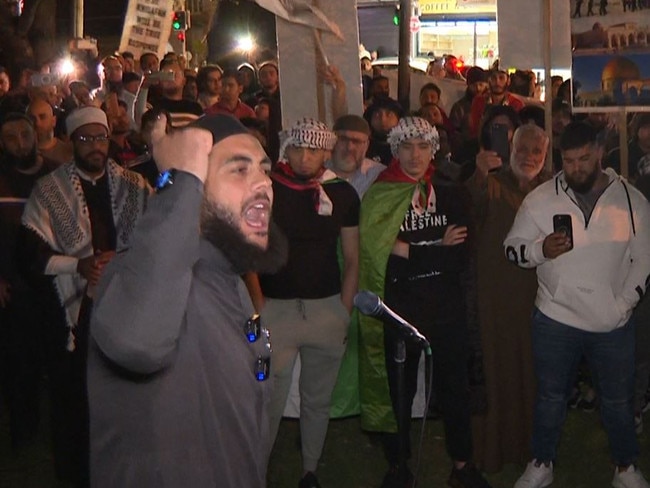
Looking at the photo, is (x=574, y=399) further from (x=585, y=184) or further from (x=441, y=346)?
(x=585, y=184)

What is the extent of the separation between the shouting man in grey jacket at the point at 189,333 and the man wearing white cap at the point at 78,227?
2.71 meters

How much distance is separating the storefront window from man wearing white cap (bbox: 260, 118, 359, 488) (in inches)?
1254

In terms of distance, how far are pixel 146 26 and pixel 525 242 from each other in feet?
29.3

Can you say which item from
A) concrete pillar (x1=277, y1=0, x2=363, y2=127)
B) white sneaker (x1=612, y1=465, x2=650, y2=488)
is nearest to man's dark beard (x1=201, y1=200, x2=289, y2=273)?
concrete pillar (x1=277, y1=0, x2=363, y2=127)

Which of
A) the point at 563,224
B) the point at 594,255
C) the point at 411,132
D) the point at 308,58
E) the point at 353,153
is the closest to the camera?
the point at 563,224

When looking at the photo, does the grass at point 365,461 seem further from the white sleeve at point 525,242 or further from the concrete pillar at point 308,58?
the concrete pillar at point 308,58

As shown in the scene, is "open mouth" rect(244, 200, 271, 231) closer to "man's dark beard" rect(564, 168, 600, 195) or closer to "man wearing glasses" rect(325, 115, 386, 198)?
"man's dark beard" rect(564, 168, 600, 195)

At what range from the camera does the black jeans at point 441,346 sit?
17.7 ft

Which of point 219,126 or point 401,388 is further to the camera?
point 401,388

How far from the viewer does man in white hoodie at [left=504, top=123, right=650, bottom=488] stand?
516 centimetres

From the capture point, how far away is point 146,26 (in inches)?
512

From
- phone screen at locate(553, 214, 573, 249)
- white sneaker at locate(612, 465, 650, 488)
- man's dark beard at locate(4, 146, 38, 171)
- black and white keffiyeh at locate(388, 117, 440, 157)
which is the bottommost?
white sneaker at locate(612, 465, 650, 488)

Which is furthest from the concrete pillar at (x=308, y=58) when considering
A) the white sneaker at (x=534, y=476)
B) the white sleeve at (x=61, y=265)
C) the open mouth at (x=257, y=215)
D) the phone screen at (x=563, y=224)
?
the open mouth at (x=257, y=215)

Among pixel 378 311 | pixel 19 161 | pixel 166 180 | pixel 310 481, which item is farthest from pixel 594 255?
pixel 19 161
